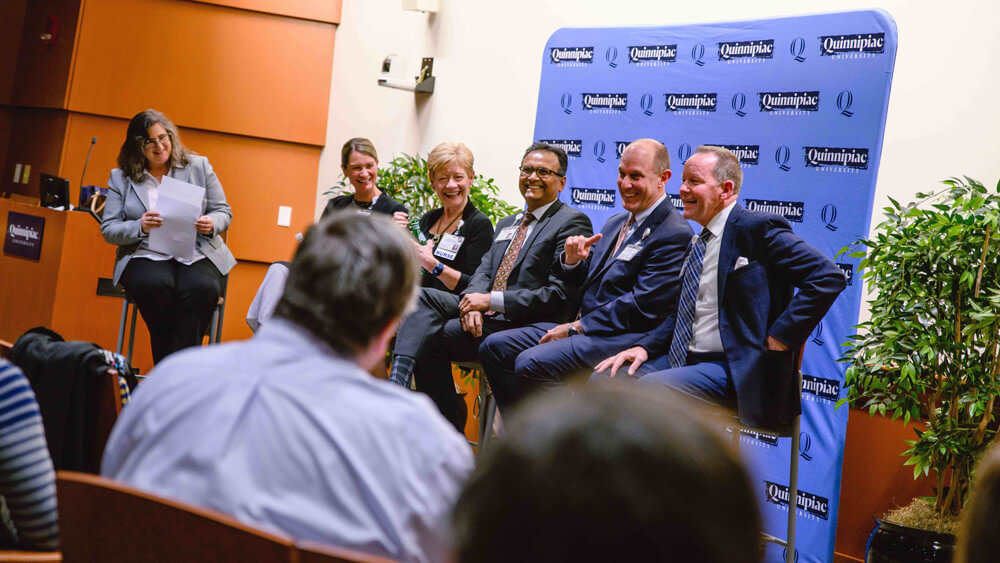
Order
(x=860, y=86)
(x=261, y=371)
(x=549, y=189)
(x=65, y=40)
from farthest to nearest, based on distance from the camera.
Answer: (x=65, y=40) → (x=549, y=189) → (x=860, y=86) → (x=261, y=371)

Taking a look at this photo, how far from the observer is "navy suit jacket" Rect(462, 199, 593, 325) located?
3711mm

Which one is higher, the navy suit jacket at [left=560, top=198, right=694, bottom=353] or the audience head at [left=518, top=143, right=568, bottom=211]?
the audience head at [left=518, top=143, right=568, bottom=211]

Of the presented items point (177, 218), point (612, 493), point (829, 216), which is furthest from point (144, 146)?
point (612, 493)

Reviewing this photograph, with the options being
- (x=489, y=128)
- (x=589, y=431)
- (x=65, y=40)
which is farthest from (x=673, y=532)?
(x=65, y=40)

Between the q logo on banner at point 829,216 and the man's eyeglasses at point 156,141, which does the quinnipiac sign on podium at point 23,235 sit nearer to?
the man's eyeglasses at point 156,141

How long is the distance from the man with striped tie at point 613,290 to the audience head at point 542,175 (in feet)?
1.30

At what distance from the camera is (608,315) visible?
339 cm

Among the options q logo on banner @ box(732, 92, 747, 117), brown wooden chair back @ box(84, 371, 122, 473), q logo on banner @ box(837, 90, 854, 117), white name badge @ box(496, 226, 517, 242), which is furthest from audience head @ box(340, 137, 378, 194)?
brown wooden chair back @ box(84, 371, 122, 473)

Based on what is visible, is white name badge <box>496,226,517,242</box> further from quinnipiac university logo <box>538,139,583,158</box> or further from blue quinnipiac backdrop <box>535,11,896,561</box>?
quinnipiac university logo <box>538,139,583,158</box>

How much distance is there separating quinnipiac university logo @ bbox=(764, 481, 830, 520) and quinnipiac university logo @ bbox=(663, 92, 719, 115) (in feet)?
6.36

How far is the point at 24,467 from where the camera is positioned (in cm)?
115

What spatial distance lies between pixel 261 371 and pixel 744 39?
3769 mm

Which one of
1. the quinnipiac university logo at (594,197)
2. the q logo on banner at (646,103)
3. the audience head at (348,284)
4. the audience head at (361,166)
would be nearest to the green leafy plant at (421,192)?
the quinnipiac university logo at (594,197)

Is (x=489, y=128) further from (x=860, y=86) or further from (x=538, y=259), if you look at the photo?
(x=860, y=86)
